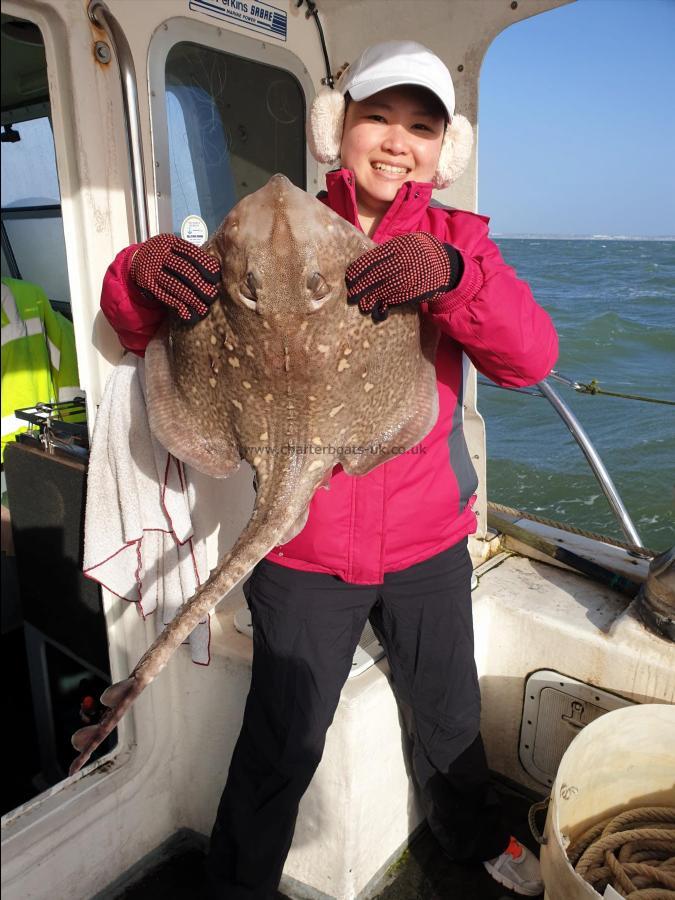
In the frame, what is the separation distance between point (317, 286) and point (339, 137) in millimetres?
883

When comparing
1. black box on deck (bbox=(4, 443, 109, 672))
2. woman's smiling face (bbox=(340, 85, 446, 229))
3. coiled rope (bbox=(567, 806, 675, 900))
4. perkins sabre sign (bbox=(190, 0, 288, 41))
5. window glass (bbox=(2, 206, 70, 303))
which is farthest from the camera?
window glass (bbox=(2, 206, 70, 303))

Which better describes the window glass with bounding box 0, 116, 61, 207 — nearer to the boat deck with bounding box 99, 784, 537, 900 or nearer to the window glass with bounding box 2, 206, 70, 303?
the window glass with bounding box 2, 206, 70, 303

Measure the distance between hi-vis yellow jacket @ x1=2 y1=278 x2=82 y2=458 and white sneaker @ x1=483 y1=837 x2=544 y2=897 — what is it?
4.17m

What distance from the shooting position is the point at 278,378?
5.55ft

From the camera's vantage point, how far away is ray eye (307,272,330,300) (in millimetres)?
1527

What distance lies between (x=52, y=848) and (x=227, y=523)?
142 centimetres

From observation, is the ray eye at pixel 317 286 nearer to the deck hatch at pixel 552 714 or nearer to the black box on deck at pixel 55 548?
the black box on deck at pixel 55 548

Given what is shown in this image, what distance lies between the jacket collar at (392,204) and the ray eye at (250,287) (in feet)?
1.92

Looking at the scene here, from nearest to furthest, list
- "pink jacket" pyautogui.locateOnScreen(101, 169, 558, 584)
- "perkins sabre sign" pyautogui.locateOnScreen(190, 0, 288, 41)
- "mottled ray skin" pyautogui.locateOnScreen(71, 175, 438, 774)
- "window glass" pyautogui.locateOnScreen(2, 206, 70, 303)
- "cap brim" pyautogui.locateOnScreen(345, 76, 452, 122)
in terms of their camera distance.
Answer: "mottled ray skin" pyautogui.locateOnScreen(71, 175, 438, 774), "pink jacket" pyautogui.locateOnScreen(101, 169, 558, 584), "cap brim" pyautogui.locateOnScreen(345, 76, 452, 122), "perkins sabre sign" pyautogui.locateOnScreen(190, 0, 288, 41), "window glass" pyautogui.locateOnScreen(2, 206, 70, 303)

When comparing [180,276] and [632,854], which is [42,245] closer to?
[180,276]

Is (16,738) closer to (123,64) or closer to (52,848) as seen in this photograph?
(52,848)

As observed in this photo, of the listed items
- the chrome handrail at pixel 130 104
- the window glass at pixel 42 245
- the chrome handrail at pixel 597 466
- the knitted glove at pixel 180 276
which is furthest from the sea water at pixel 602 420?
the knitted glove at pixel 180 276

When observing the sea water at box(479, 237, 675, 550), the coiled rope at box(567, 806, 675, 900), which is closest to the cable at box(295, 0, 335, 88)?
the coiled rope at box(567, 806, 675, 900)

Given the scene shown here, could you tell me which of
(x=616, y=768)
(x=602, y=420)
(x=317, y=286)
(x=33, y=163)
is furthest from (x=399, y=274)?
(x=602, y=420)
